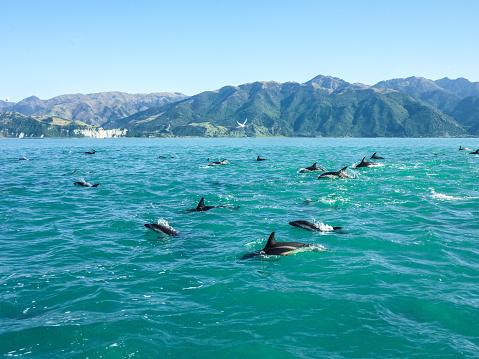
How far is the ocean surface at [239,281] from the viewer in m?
9.40

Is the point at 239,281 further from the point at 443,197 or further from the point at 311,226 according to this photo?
the point at 443,197

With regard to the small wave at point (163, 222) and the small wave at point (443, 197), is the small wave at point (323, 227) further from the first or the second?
the small wave at point (443, 197)

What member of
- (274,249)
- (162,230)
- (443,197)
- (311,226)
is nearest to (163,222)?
(162,230)

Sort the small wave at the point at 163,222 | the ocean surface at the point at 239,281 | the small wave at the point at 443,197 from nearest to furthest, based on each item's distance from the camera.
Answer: the ocean surface at the point at 239,281, the small wave at the point at 163,222, the small wave at the point at 443,197

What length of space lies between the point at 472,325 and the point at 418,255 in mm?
6157

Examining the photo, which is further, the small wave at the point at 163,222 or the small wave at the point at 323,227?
the small wave at the point at 163,222

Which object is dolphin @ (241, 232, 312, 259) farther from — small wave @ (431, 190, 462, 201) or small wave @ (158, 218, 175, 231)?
small wave @ (431, 190, 462, 201)

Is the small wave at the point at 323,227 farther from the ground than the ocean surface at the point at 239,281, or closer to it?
farther from the ground

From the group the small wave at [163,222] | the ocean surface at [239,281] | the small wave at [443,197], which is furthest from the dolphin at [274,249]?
the small wave at [443,197]

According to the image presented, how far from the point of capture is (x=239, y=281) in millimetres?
13445

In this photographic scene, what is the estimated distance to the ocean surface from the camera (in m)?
9.40

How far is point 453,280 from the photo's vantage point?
13.3m

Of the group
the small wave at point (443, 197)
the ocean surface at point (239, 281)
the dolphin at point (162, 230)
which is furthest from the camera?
the small wave at point (443, 197)

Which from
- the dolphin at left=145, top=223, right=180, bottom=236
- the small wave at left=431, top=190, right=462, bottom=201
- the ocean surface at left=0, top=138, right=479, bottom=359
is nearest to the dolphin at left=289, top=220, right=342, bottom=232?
the ocean surface at left=0, top=138, right=479, bottom=359
